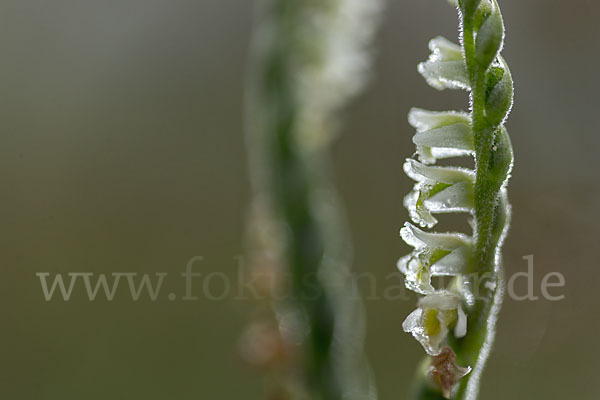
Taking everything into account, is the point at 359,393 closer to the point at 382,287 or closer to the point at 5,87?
the point at 382,287

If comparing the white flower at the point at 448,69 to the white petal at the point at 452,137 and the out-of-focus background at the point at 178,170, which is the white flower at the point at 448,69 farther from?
the out-of-focus background at the point at 178,170

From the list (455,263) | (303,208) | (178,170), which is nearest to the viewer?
(455,263)

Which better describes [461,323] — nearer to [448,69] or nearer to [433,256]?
[433,256]

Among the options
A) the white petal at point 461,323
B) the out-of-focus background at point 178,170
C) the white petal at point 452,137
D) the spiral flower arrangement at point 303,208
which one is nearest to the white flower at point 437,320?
the white petal at point 461,323

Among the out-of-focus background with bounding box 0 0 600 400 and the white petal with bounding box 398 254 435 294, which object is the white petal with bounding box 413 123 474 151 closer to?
the white petal with bounding box 398 254 435 294

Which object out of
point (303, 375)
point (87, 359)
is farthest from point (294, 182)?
point (87, 359)

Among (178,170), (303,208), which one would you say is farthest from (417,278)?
(178,170)
